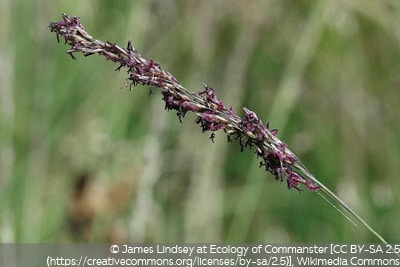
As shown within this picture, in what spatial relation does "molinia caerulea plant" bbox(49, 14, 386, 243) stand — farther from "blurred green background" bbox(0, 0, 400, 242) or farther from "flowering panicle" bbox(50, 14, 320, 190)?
"blurred green background" bbox(0, 0, 400, 242)

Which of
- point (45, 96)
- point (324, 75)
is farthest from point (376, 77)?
point (45, 96)

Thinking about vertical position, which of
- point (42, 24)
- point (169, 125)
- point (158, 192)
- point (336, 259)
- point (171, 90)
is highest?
point (42, 24)

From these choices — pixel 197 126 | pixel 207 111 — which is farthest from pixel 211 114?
pixel 197 126

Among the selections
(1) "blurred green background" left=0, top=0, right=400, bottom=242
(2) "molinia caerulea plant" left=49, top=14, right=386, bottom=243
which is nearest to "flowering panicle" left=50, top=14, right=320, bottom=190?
(2) "molinia caerulea plant" left=49, top=14, right=386, bottom=243

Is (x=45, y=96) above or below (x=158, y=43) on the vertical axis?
below

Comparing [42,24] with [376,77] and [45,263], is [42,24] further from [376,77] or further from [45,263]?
[376,77]

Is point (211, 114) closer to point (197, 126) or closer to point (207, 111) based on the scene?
point (207, 111)
